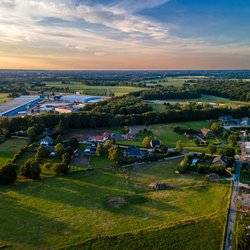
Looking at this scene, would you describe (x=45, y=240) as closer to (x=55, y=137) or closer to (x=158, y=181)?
(x=158, y=181)

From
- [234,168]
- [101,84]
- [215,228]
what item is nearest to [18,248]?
[215,228]

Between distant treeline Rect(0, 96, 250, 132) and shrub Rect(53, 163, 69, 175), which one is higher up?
distant treeline Rect(0, 96, 250, 132)

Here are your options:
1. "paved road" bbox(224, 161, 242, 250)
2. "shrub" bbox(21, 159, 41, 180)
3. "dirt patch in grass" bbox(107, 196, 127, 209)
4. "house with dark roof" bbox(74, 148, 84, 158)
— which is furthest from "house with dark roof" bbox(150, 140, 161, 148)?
"shrub" bbox(21, 159, 41, 180)

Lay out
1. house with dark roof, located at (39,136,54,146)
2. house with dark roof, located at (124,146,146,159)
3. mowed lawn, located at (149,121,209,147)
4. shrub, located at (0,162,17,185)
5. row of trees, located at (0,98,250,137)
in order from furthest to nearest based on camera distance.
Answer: row of trees, located at (0,98,250,137) → mowed lawn, located at (149,121,209,147) → house with dark roof, located at (39,136,54,146) → house with dark roof, located at (124,146,146,159) → shrub, located at (0,162,17,185)

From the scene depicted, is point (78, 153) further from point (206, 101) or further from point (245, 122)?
point (206, 101)

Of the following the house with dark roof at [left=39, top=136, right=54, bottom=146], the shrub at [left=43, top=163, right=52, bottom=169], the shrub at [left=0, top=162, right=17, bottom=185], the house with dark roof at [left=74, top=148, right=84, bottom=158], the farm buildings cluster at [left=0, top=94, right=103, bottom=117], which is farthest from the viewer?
the farm buildings cluster at [left=0, top=94, right=103, bottom=117]

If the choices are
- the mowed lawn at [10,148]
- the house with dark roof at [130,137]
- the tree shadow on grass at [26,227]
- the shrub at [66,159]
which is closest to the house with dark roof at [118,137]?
the house with dark roof at [130,137]

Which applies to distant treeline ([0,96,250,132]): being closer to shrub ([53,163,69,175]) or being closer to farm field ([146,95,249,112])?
farm field ([146,95,249,112])

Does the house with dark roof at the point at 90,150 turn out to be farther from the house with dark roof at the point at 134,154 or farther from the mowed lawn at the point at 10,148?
the mowed lawn at the point at 10,148
